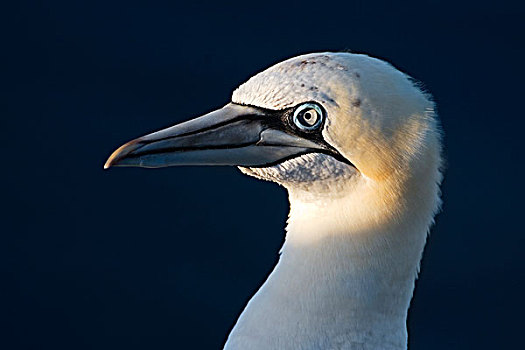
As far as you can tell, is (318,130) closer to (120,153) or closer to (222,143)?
(222,143)

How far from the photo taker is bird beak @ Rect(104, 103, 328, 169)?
436 centimetres

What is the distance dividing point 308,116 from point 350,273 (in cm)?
61

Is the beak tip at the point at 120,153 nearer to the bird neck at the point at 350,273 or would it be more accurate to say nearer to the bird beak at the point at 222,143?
the bird beak at the point at 222,143

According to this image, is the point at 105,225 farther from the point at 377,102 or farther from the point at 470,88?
the point at 377,102

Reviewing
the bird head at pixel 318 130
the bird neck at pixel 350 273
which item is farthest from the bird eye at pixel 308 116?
the bird neck at pixel 350 273

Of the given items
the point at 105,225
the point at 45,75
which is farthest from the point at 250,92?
the point at 45,75

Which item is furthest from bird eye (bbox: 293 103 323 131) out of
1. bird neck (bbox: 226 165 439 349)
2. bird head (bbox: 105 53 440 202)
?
bird neck (bbox: 226 165 439 349)

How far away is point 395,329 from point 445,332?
3546 mm

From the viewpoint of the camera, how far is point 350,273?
420cm

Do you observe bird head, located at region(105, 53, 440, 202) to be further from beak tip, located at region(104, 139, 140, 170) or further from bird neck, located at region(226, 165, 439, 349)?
bird neck, located at region(226, 165, 439, 349)

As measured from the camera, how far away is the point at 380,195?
4.20 metres

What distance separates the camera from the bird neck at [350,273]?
4.21 meters

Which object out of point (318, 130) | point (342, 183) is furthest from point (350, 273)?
point (318, 130)

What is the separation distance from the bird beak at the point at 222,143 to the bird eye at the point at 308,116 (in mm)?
86
